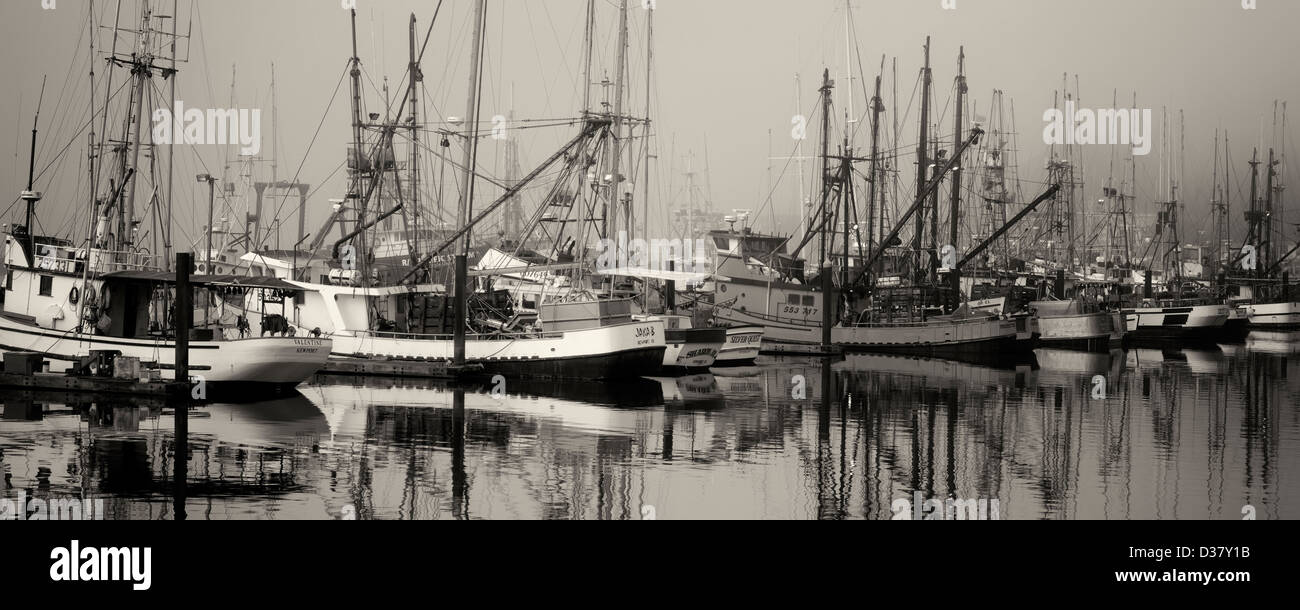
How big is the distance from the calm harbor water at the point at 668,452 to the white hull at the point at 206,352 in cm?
99

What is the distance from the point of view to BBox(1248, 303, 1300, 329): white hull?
8381 cm

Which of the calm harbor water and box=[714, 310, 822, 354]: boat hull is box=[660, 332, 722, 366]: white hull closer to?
the calm harbor water

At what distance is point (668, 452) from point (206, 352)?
45.0 ft

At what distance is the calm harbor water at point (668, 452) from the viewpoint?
17891 mm

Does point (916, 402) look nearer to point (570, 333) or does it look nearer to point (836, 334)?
point (570, 333)

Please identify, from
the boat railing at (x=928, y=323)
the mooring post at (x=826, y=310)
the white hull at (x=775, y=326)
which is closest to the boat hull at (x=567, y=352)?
the mooring post at (x=826, y=310)

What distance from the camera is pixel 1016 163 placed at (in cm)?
8144

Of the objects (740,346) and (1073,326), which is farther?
(1073,326)

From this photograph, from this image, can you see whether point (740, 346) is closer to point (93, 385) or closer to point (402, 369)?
point (402, 369)

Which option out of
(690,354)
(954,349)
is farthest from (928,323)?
(690,354)

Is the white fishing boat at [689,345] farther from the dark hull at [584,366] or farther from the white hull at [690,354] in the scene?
the dark hull at [584,366]

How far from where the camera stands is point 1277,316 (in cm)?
8431

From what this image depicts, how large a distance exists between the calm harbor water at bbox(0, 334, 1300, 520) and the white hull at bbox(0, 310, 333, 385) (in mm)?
988

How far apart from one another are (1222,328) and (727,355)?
41485 mm
